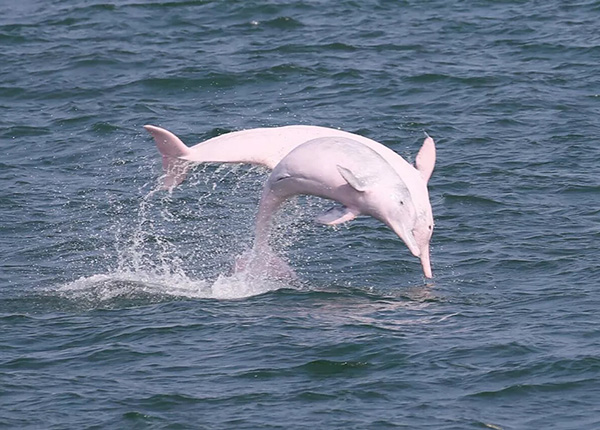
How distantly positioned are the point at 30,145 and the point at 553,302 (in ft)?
39.8

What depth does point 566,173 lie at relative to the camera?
22094 mm

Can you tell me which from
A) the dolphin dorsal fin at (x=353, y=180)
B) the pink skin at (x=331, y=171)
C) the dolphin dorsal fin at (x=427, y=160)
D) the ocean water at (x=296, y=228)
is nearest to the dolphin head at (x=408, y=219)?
the pink skin at (x=331, y=171)

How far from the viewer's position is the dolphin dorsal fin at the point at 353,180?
48.7 ft

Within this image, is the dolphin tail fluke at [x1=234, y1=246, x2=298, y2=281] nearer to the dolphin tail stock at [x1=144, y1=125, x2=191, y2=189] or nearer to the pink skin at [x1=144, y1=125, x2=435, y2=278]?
the pink skin at [x1=144, y1=125, x2=435, y2=278]

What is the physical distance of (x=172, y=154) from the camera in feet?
53.0

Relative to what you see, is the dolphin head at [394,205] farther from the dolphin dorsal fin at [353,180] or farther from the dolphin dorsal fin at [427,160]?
the dolphin dorsal fin at [427,160]

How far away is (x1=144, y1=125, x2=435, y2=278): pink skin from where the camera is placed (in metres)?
15.3

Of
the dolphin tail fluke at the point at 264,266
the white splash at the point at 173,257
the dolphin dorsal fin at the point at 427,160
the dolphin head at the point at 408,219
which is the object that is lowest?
the white splash at the point at 173,257

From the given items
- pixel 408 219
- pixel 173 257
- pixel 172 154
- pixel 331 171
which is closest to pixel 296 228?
pixel 173 257

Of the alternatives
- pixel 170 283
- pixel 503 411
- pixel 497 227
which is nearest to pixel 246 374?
pixel 503 411

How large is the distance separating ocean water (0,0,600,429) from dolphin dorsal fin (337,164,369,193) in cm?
170

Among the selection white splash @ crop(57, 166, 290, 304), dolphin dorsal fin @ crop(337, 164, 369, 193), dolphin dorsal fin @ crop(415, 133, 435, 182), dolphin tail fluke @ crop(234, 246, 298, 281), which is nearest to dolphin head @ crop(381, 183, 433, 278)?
dolphin dorsal fin @ crop(337, 164, 369, 193)

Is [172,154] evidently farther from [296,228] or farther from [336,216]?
[296,228]

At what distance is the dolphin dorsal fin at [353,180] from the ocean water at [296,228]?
1703mm
